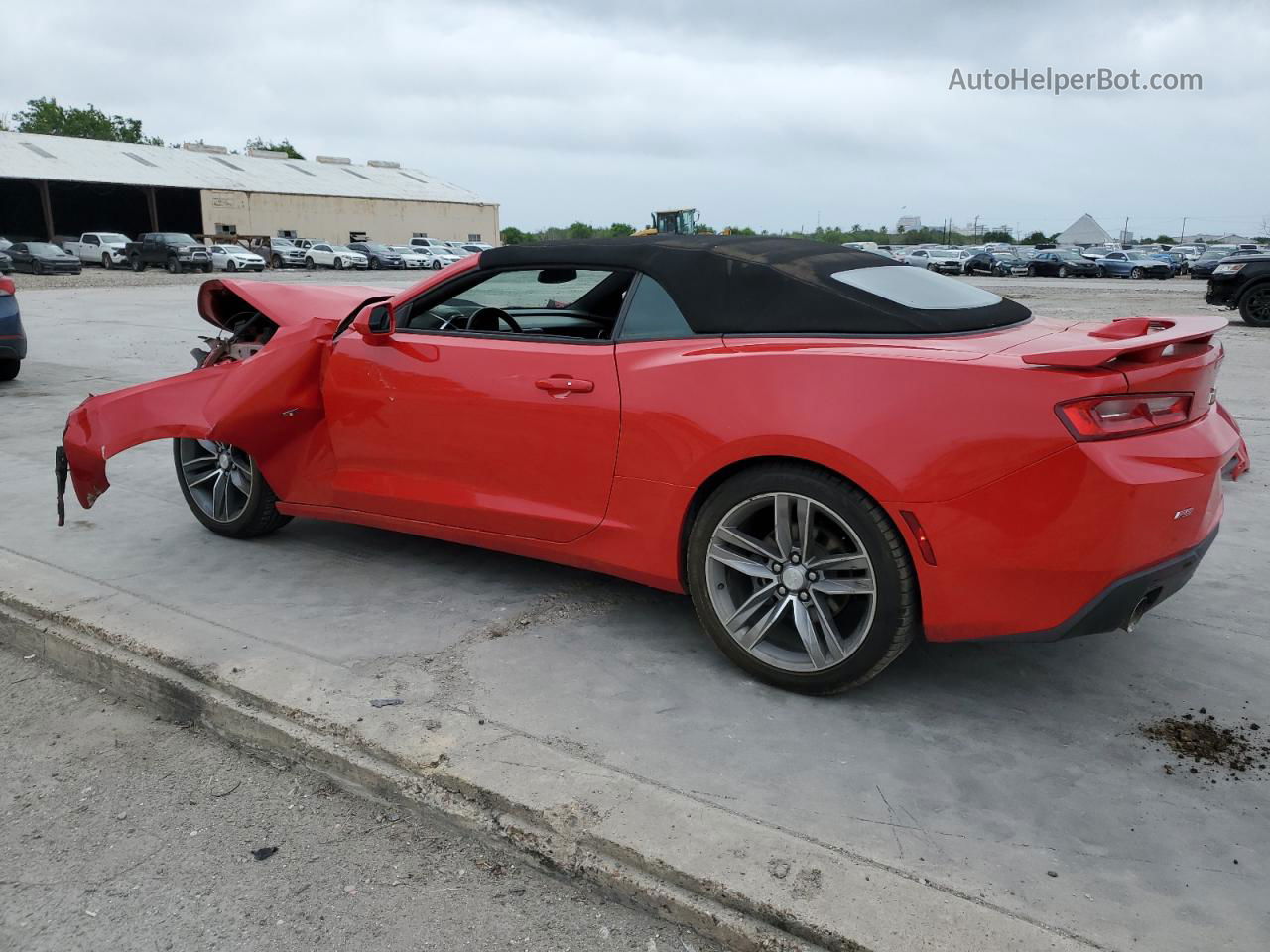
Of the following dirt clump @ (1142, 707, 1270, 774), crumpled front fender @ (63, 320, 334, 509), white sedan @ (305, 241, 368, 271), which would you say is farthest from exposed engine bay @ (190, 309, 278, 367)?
white sedan @ (305, 241, 368, 271)

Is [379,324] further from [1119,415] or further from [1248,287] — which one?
[1248,287]

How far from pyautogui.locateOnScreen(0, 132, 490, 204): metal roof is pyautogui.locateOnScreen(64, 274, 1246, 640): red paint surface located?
171 ft

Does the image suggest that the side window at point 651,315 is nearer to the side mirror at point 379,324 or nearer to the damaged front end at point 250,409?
the side mirror at point 379,324

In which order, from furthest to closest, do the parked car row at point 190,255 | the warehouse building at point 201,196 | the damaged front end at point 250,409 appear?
the warehouse building at point 201,196, the parked car row at point 190,255, the damaged front end at point 250,409

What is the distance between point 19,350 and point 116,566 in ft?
21.1

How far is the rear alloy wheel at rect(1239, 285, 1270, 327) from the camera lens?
57.0 feet

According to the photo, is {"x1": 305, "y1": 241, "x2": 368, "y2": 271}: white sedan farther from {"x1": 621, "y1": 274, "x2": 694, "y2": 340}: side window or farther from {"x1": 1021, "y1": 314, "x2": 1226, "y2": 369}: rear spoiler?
{"x1": 1021, "y1": 314, "x2": 1226, "y2": 369}: rear spoiler

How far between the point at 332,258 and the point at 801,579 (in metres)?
48.2

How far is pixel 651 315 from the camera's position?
3754 millimetres

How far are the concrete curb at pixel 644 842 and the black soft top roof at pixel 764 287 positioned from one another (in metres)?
1.57

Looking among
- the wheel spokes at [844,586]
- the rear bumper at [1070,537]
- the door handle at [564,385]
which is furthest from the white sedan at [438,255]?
the rear bumper at [1070,537]

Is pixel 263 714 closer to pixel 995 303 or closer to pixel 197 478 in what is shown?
pixel 197 478

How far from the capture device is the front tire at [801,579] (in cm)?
321

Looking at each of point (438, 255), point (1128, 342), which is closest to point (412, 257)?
point (438, 255)
